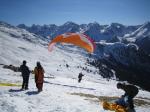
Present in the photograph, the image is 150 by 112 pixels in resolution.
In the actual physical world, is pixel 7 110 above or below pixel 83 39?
below

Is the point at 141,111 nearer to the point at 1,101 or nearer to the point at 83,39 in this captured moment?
the point at 83,39

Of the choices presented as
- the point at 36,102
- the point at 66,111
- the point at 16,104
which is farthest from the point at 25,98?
the point at 66,111

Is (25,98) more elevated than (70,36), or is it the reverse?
(70,36)

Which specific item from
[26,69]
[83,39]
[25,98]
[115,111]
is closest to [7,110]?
[25,98]

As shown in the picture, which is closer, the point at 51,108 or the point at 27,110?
the point at 27,110

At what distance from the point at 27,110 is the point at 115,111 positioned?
530cm

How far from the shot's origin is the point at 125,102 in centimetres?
1553

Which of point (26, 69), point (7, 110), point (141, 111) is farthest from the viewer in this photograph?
point (26, 69)

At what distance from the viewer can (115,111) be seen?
51.2 feet

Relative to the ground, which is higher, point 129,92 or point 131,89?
point 131,89

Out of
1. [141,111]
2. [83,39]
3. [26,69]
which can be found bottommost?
[141,111]

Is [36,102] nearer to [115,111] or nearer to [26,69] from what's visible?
[115,111]

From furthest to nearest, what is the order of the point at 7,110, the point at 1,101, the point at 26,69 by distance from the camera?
the point at 26,69 → the point at 1,101 → the point at 7,110

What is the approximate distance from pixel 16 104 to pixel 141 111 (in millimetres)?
9510
